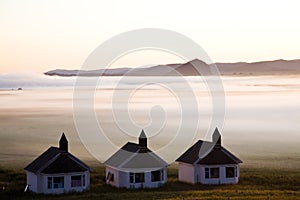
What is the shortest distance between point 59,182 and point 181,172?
11313mm

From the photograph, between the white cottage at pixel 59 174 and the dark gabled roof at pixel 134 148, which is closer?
the white cottage at pixel 59 174

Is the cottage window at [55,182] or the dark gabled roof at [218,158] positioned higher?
the dark gabled roof at [218,158]

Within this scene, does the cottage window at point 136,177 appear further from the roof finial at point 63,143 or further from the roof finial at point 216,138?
the roof finial at point 216,138

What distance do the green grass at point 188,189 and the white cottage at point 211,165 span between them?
3.40 feet

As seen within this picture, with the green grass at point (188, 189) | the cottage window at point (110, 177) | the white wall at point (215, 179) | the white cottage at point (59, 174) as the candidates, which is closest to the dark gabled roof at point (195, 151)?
the white wall at point (215, 179)

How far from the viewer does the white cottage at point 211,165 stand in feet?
160

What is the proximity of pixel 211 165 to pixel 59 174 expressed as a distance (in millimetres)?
12490

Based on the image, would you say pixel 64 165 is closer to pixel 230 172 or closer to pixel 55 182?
pixel 55 182

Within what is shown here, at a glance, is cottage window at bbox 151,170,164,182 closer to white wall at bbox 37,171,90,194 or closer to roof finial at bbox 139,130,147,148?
roof finial at bbox 139,130,147,148

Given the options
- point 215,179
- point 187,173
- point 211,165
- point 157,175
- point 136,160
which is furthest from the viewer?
point 187,173

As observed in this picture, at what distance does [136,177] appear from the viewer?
46.6 metres

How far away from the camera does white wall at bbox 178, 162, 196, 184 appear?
4906 cm

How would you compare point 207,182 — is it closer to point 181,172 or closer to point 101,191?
point 181,172

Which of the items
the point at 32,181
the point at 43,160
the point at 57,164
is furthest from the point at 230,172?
the point at 32,181
